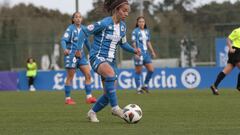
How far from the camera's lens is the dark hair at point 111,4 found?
10.1 meters

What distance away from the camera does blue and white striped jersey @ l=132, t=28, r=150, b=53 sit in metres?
20.0

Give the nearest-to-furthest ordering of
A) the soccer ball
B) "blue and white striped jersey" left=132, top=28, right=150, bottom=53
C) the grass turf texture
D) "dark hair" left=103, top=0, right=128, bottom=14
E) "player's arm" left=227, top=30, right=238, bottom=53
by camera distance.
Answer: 1. the grass turf texture
2. the soccer ball
3. "dark hair" left=103, top=0, right=128, bottom=14
4. "player's arm" left=227, top=30, right=238, bottom=53
5. "blue and white striped jersey" left=132, top=28, right=150, bottom=53

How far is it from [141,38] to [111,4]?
995 cm

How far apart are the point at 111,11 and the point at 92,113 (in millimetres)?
1624

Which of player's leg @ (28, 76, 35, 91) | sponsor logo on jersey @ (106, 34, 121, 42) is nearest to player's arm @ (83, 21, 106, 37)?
sponsor logo on jersey @ (106, 34, 121, 42)

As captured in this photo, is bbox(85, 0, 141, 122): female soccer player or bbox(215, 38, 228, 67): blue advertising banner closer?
bbox(85, 0, 141, 122): female soccer player

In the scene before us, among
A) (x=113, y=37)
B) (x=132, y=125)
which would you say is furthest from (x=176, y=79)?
(x=132, y=125)

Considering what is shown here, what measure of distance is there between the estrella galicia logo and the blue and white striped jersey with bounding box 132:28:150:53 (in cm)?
648

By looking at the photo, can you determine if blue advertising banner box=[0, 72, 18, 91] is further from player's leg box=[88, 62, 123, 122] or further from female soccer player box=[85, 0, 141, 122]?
player's leg box=[88, 62, 123, 122]

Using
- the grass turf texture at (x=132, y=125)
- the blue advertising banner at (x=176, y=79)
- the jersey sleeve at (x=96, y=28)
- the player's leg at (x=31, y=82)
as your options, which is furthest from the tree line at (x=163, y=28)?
the jersey sleeve at (x=96, y=28)

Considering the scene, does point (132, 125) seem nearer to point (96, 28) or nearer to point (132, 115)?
point (132, 115)

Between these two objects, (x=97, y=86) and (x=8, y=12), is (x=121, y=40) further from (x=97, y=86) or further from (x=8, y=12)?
(x=8, y=12)

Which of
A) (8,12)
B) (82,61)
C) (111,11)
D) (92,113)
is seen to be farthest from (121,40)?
(8,12)

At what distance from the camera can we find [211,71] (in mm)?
26344
